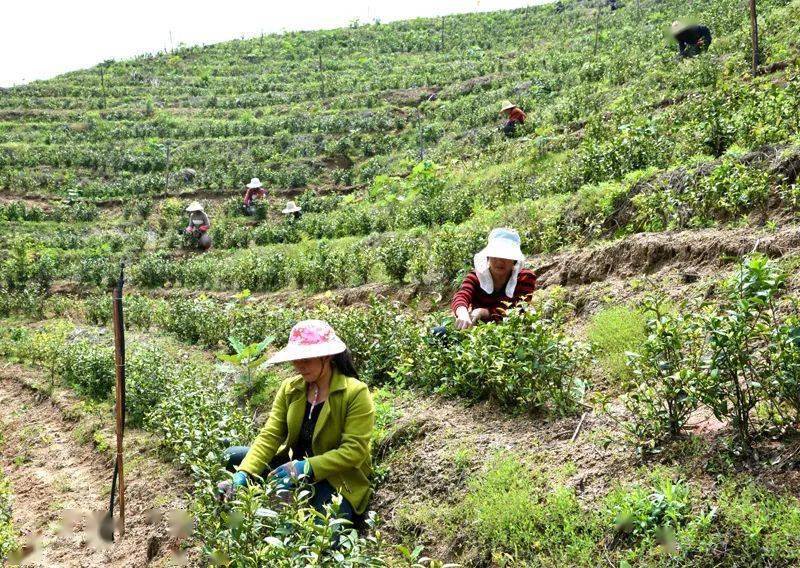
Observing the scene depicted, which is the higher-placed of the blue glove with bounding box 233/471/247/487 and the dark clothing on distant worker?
the dark clothing on distant worker

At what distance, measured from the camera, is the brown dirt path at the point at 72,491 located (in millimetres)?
5316

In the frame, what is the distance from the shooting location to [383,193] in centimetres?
1958

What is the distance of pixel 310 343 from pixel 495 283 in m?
1.86

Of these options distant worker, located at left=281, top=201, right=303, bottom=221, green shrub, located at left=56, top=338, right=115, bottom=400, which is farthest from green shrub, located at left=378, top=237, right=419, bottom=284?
distant worker, located at left=281, top=201, right=303, bottom=221

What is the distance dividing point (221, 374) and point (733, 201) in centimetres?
565

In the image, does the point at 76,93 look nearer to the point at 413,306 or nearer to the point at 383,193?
the point at 383,193

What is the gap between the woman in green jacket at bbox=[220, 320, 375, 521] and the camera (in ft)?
13.4

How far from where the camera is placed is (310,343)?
4145 mm

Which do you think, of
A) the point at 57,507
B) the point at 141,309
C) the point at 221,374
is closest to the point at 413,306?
the point at 221,374

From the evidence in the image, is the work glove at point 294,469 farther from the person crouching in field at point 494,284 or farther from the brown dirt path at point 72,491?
the person crouching in field at point 494,284

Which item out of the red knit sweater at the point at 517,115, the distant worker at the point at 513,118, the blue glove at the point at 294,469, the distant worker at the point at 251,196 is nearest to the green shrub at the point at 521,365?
the blue glove at the point at 294,469

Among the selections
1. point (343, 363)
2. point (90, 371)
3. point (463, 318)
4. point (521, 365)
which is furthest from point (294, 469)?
point (90, 371)

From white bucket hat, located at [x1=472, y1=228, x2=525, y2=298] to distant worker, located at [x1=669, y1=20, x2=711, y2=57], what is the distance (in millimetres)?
12117

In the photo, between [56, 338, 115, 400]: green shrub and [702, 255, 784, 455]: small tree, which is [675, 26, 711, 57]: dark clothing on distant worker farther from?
[702, 255, 784, 455]: small tree
